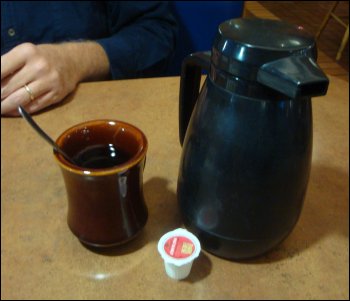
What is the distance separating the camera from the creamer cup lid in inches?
14.5

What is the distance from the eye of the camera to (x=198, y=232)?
0.41m

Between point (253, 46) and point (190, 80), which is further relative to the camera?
point (190, 80)

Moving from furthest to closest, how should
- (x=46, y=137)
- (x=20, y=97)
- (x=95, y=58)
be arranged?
1. (x=95, y=58)
2. (x=20, y=97)
3. (x=46, y=137)

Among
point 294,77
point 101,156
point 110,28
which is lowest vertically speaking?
point 110,28

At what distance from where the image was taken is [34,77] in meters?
0.67

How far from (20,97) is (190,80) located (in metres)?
0.38

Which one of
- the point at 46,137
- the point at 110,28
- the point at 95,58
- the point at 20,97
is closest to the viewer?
the point at 46,137

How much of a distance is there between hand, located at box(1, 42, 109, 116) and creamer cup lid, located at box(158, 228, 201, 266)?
0.40 meters

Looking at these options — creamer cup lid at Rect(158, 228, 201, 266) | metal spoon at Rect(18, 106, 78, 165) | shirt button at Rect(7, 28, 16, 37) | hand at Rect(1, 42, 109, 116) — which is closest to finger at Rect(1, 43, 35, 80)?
hand at Rect(1, 42, 109, 116)

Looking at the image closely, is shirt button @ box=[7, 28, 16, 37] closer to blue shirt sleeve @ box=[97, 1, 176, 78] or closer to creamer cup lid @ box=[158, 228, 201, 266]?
blue shirt sleeve @ box=[97, 1, 176, 78]

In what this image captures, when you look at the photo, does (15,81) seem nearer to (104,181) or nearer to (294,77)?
(104,181)

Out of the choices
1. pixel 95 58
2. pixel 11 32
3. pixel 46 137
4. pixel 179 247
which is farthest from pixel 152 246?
pixel 11 32

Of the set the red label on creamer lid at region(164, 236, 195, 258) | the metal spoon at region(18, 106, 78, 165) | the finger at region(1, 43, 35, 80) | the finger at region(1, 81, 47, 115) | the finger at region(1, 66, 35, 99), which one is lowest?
the finger at region(1, 81, 47, 115)

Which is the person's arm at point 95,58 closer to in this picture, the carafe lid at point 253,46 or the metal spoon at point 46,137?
the metal spoon at point 46,137
